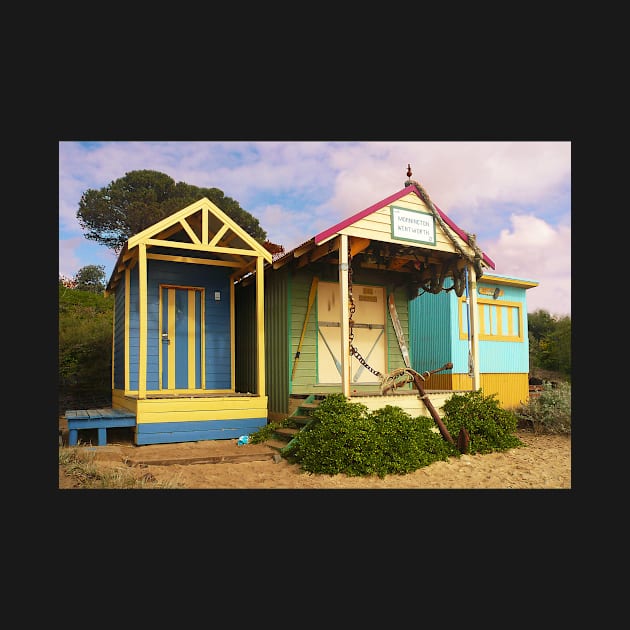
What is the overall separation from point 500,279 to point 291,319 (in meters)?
6.02

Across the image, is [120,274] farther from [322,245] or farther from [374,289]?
[374,289]

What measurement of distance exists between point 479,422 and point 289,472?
3.50 metres

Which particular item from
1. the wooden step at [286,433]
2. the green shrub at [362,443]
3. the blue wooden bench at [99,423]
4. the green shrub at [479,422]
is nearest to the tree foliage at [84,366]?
the blue wooden bench at [99,423]

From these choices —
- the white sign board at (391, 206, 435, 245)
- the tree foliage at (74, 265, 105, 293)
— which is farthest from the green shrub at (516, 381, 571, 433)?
the tree foliage at (74, 265, 105, 293)

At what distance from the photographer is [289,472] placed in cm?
715

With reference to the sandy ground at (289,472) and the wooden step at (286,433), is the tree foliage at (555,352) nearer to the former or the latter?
the sandy ground at (289,472)

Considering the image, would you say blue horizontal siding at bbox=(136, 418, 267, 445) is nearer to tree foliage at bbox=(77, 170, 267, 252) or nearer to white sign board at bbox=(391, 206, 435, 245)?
white sign board at bbox=(391, 206, 435, 245)

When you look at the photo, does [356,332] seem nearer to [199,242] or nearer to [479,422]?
[479,422]

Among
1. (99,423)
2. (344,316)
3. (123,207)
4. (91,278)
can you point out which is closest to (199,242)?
(344,316)

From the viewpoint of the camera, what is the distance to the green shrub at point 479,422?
8.70 meters

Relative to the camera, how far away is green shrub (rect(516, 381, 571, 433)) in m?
11.2

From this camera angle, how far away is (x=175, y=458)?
7.36m

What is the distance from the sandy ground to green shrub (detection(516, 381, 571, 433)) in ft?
9.66

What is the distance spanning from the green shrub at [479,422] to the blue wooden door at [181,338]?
469 centimetres
